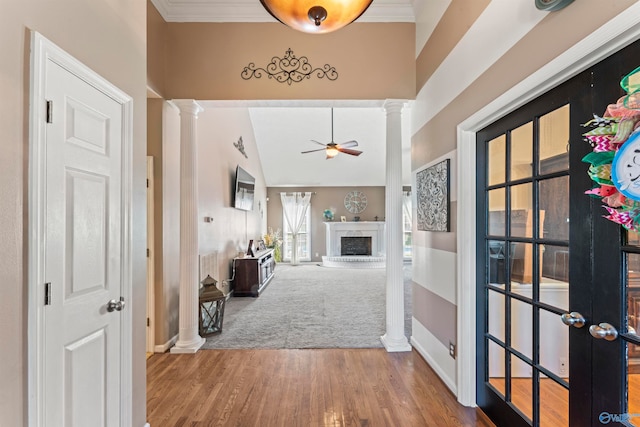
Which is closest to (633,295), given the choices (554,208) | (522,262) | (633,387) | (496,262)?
(633,387)

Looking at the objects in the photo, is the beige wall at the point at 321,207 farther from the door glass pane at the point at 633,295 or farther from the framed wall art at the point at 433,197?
the door glass pane at the point at 633,295

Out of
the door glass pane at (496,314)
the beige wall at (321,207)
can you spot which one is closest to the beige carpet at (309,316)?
the door glass pane at (496,314)

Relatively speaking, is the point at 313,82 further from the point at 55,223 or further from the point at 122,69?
the point at 55,223

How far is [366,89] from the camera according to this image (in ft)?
10.7

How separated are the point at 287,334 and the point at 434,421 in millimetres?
1967

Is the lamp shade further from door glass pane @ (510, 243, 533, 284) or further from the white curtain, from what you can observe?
the white curtain

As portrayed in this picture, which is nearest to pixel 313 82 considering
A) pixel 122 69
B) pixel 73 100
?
pixel 122 69

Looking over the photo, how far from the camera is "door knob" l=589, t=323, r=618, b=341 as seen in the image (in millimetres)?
1185

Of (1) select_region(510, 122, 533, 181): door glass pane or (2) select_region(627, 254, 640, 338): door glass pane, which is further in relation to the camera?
(1) select_region(510, 122, 533, 181): door glass pane

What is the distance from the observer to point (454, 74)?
238 centimetres

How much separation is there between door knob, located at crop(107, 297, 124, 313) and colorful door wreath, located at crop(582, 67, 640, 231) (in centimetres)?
217

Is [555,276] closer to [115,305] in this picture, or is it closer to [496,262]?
[496,262]

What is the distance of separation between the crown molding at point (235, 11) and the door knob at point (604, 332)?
3150 mm

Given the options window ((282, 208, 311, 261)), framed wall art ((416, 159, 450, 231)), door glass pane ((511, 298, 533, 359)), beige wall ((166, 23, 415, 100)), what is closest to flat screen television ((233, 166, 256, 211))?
beige wall ((166, 23, 415, 100))
